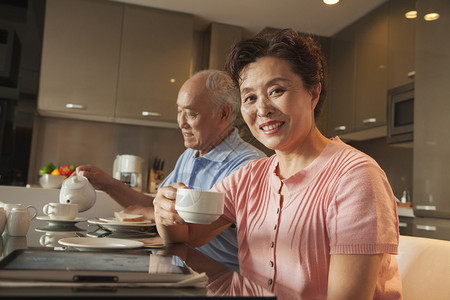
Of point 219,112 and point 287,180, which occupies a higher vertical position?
point 219,112

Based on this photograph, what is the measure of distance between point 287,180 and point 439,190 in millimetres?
1657

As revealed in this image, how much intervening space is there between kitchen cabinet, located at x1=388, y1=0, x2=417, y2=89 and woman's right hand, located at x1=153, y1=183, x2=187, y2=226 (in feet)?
7.83

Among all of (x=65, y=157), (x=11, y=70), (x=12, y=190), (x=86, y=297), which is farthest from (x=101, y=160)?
(x=86, y=297)

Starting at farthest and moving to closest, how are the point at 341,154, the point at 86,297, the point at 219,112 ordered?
the point at 219,112, the point at 341,154, the point at 86,297

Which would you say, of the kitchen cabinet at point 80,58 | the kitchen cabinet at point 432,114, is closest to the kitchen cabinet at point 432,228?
the kitchen cabinet at point 432,114

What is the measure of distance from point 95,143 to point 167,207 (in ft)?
9.27

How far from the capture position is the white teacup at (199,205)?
2.52ft

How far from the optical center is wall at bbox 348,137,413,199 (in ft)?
10.6

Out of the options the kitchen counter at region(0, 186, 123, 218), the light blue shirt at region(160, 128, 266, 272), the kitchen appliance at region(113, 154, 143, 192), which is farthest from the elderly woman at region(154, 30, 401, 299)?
the kitchen appliance at region(113, 154, 143, 192)

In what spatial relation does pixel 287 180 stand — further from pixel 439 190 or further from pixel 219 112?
pixel 439 190

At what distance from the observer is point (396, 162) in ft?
11.0

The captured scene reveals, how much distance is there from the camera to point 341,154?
2.97 ft

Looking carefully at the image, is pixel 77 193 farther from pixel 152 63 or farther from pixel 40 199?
pixel 152 63

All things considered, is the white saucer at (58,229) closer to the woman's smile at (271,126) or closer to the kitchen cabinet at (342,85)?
the woman's smile at (271,126)
